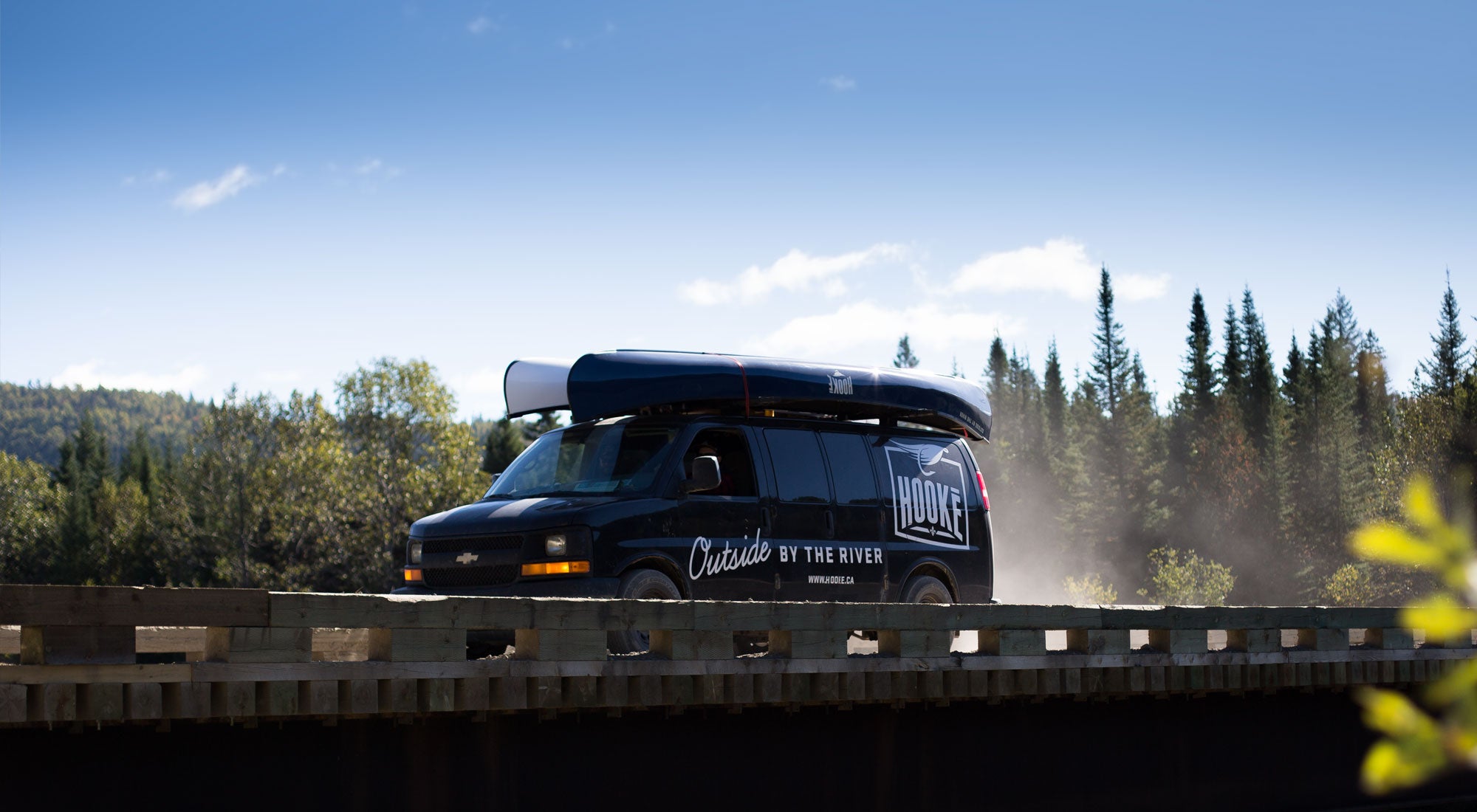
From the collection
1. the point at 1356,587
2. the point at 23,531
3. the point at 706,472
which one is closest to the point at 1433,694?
the point at 706,472

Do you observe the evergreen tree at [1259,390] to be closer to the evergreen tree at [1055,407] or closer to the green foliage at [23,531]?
the evergreen tree at [1055,407]

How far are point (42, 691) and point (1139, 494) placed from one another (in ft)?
390

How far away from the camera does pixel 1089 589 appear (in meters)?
110

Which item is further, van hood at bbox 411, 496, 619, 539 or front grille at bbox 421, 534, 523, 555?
front grille at bbox 421, 534, 523, 555

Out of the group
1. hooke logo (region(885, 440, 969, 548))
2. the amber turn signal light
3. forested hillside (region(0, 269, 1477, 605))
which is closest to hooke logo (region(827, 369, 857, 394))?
hooke logo (region(885, 440, 969, 548))

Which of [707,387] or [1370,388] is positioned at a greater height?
[1370,388]

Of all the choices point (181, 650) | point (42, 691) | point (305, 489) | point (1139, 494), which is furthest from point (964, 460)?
point (1139, 494)

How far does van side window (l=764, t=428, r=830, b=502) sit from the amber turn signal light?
2.05 metres

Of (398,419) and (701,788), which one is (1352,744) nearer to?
(701,788)

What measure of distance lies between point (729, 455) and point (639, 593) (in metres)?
1.83

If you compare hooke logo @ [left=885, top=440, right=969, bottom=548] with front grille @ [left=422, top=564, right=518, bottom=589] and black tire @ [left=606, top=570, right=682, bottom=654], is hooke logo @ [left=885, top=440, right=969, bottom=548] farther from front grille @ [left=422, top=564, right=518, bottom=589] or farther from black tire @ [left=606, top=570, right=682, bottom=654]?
front grille @ [left=422, top=564, right=518, bottom=589]

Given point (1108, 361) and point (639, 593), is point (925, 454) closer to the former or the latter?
point (639, 593)

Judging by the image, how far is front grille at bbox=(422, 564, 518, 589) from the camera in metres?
10.6

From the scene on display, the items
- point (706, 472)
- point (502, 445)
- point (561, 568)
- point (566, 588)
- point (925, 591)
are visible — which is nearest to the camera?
point (566, 588)
